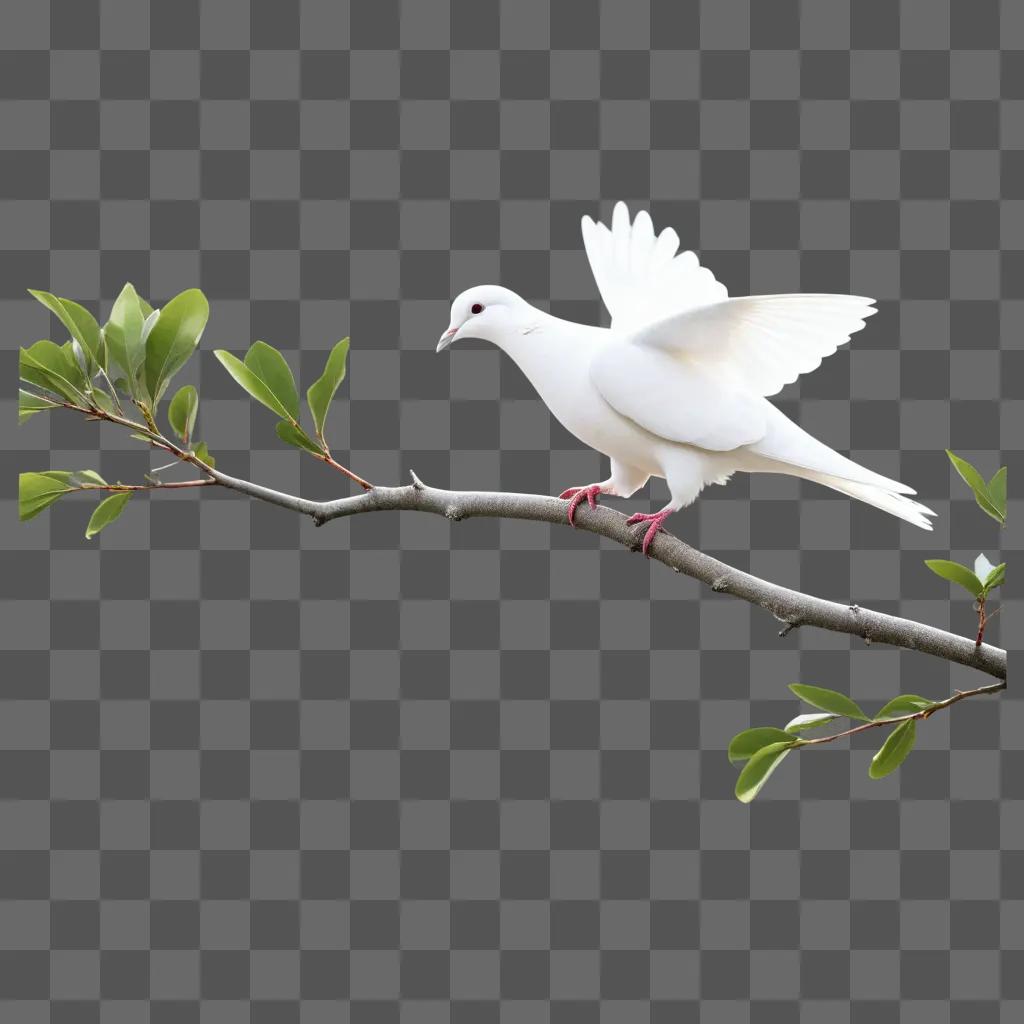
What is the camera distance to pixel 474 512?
274 cm

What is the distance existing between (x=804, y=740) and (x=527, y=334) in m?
1.02

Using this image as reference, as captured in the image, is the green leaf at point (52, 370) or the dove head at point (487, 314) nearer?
the green leaf at point (52, 370)

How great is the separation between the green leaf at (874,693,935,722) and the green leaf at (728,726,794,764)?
0.18 m

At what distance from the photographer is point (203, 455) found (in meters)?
2.65

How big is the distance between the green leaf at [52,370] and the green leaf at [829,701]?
4.80 ft

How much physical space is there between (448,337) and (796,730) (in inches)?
43.5

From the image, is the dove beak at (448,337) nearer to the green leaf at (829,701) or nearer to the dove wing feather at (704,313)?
the dove wing feather at (704,313)

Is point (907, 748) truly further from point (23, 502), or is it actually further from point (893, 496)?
point (23, 502)

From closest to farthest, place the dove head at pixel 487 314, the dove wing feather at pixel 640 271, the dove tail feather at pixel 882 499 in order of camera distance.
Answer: the dove tail feather at pixel 882 499 → the dove head at pixel 487 314 → the dove wing feather at pixel 640 271

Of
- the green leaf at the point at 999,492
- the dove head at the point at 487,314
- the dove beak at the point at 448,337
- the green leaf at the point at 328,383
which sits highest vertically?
the dove head at the point at 487,314

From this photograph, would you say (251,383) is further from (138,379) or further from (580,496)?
(580,496)

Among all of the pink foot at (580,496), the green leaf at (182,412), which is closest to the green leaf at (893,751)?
the pink foot at (580,496)

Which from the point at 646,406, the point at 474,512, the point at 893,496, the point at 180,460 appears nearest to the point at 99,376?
the point at 180,460

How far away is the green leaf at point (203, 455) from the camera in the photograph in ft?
8.66
